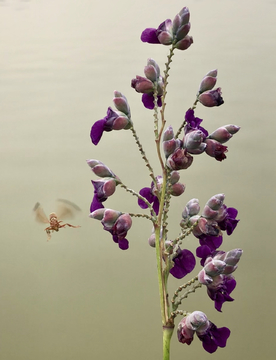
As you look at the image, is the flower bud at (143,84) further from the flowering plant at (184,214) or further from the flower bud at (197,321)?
the flower bud at (197,321)

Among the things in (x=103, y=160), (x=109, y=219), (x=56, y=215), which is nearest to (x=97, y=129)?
(x=109, y=219)

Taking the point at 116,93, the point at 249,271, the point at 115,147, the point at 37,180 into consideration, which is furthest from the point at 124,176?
the point at 116,93

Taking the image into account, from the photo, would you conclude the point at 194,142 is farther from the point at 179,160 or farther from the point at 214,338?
the point at 214,338

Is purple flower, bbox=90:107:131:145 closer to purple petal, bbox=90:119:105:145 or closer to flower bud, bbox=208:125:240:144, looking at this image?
purple petal, bbox=90:119:105:145

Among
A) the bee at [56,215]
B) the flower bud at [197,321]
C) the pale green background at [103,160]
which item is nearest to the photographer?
the flower bud at [197,321]

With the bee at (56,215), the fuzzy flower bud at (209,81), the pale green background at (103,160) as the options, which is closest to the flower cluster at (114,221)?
the fuzzy flower bud at (209,81)

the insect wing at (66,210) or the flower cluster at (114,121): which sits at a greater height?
the flower cluster at (114,121)
